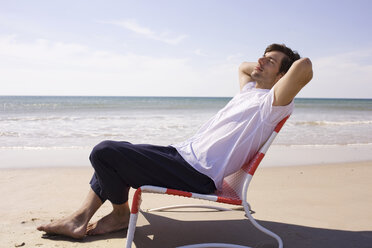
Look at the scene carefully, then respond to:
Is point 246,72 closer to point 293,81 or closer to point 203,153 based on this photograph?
point 293,81

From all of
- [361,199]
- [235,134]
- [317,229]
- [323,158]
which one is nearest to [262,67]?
[235,134]

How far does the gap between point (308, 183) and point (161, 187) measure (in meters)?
2.90

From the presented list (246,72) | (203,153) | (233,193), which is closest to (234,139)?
(203,153)

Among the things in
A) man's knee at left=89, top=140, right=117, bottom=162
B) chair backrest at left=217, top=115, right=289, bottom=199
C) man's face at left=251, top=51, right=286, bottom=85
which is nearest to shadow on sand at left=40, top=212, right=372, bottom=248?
chair backrest at left=217, top=115, right=289, bottom=199

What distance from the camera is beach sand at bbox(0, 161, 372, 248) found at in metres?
2.59

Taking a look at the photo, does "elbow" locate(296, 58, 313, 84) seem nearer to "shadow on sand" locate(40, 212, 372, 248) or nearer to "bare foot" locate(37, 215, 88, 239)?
"shadow on sand" locate(40, 212, 372, 248)

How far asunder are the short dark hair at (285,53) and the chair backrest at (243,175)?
0.44 metres

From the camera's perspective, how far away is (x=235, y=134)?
239cm

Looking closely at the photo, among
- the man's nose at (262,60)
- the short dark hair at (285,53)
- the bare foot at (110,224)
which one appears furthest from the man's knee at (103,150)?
the short dark hair at (285,53)

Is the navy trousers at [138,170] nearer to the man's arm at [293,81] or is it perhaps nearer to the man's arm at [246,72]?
the man's arm at [293,81]

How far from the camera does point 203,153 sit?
7.80 feet

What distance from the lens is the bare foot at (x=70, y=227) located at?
245cm

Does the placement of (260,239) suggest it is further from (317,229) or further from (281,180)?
(281,180)

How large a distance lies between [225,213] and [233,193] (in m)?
0.84
